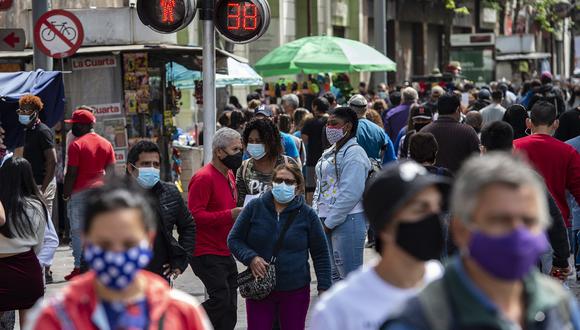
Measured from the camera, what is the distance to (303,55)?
78.7ft

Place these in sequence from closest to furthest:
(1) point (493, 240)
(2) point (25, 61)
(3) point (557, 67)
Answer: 1. (1) point (493, 240)
2. (2) point (25, 61)
3. (3) point (557, 67)

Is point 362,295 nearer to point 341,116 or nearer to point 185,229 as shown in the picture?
point 185,229

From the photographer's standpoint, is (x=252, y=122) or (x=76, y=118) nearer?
(x=252, y=122)

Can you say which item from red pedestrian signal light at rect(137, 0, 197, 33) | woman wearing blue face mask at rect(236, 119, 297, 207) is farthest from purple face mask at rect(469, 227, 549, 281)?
red pedestrian signal light at rect(137, 0, 197, 33)

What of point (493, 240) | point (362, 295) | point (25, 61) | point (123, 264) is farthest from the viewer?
point (25, 61)

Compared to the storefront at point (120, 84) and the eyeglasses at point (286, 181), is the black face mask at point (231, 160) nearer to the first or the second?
the eyeglasses at point (286, 181)

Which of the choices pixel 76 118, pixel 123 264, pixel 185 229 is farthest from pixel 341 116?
pixel 123 264

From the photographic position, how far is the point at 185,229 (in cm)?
829

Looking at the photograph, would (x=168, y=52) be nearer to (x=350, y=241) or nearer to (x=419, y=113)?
(x=419, y=113)

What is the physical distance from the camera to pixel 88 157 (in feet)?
45.7

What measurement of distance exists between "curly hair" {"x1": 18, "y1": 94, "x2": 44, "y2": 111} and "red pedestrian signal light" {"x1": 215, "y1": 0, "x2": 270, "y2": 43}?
3.72 m

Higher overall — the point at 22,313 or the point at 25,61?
the point at 25,61

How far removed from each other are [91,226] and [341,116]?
21.0 ft

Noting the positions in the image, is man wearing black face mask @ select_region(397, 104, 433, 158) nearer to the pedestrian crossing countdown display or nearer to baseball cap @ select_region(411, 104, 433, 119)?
baseball cap @ select_region(411, 104, 433, 119)
